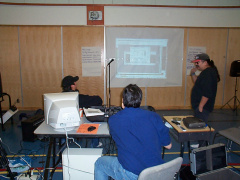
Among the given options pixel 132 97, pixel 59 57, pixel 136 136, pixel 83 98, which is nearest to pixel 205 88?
pixel 132 97

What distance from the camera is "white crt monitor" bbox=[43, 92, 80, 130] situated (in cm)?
175

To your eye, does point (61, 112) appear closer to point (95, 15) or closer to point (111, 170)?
point (111, 170)

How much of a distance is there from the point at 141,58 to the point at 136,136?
153 inches

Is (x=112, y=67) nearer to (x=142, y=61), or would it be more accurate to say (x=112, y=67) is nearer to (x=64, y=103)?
(x=142, y=61)

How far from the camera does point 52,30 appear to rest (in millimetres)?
4750

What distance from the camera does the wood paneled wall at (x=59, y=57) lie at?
4773mm

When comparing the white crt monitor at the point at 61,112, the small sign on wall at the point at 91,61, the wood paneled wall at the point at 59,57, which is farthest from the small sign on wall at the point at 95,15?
the white crt monitor at the point at 61,112

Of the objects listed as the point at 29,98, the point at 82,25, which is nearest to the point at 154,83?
the point at 82,25

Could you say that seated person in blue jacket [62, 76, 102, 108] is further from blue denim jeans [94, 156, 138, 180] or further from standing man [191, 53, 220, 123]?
standing man [191, 53, 220, 123]

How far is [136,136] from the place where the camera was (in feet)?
4.31

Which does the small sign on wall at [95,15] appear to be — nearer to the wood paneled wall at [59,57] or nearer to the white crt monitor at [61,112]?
the wood paneled wall at [59,57]

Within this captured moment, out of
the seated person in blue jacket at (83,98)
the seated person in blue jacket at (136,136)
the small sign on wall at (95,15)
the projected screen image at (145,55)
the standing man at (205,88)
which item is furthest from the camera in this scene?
the projected screen image at (145,55)

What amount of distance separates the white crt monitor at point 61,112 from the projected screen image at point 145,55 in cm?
318

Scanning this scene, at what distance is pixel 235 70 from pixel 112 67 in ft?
10.6
